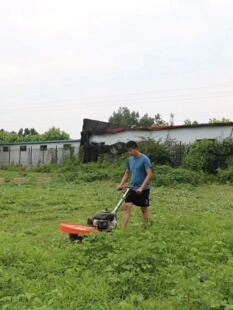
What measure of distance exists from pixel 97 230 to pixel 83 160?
18261 mm

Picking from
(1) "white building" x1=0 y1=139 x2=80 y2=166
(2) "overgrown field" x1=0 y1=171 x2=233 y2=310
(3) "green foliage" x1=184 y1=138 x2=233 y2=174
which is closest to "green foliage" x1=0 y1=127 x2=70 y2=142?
(1) "white building" x1=0 y1=139 x2=80 y2=166

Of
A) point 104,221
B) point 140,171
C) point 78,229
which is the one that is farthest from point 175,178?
point 78,229

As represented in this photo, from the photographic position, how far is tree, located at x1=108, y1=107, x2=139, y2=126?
68.3m

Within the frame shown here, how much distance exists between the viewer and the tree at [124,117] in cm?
6831

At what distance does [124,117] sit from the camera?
71062 millimetres

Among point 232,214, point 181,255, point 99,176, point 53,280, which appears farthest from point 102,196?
point 53,280

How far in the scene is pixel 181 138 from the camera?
2161 centimetres

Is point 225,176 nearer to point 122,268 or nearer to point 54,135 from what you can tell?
point 122,268

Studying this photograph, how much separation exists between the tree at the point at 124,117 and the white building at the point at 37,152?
36679mm

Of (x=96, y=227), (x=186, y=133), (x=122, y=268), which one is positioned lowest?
(x=122, y=268)

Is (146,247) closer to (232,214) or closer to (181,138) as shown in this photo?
(232,214)

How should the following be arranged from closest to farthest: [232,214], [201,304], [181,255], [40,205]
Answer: [201,304] < [181,255] < [232,214] < [40,205]

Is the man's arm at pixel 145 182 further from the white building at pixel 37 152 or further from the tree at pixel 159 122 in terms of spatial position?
the tree at pixel 159 122

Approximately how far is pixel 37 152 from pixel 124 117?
4238 centimetres
